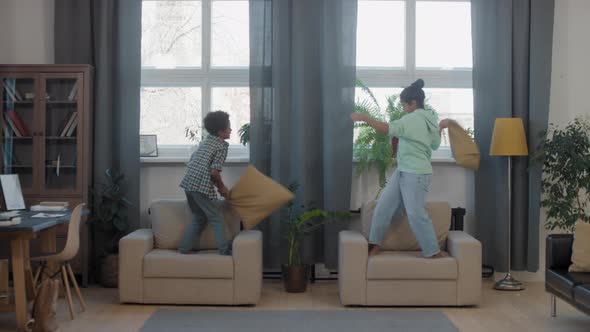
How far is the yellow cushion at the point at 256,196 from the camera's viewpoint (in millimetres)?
5926

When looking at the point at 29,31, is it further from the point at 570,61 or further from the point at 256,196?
the point at 570,61

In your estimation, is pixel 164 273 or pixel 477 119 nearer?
pixel 164 273

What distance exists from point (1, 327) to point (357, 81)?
3533mm

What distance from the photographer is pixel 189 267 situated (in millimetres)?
5484

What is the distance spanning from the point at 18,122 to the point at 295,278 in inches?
105


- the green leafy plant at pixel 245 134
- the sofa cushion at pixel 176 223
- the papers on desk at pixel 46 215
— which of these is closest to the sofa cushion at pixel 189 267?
the sofa cushion at pixel 176 223

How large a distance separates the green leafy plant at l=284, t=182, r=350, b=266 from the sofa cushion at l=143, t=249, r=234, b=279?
2.70ft

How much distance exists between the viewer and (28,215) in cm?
519

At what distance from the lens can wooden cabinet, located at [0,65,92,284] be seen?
20.6 ft

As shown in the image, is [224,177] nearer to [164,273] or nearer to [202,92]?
[202,92]

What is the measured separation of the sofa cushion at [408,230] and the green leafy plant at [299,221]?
0.39 m

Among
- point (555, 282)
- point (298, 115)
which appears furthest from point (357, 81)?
point (555, 282)

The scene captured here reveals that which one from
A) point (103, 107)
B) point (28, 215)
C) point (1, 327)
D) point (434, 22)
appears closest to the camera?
point (1, 327)

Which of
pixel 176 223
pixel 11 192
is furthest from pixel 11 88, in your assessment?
pixel 176 223
